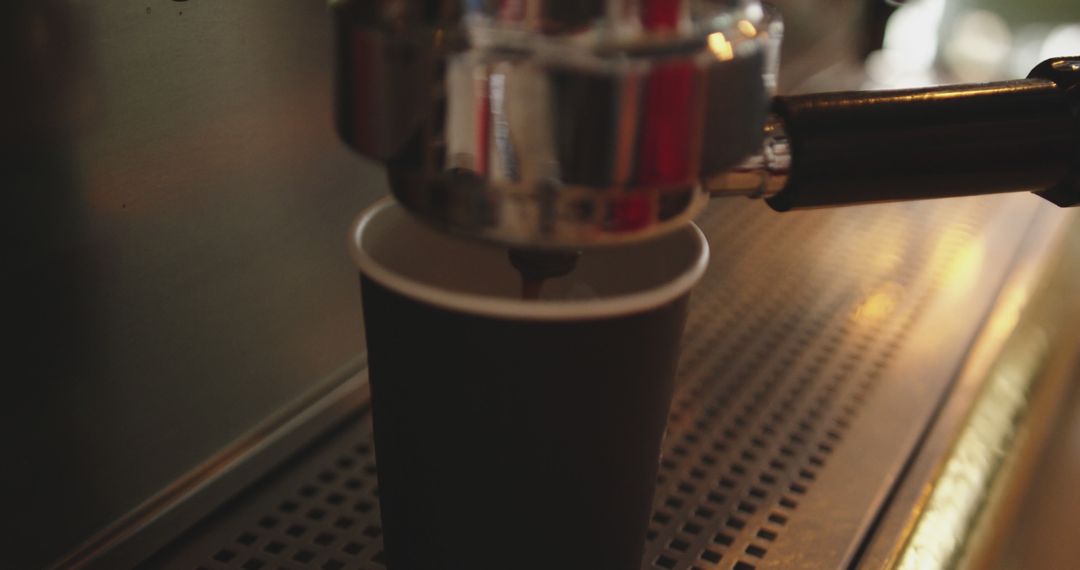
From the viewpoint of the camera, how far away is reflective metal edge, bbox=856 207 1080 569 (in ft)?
1.65

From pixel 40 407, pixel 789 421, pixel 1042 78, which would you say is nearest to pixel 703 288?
pixel 789 421

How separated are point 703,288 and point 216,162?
356mm

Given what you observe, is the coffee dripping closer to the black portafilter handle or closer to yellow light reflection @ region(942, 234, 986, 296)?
the black portafilter handle

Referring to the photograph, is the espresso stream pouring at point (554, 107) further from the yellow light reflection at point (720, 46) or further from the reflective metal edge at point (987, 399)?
the reflective metal edge at point (987, 399)

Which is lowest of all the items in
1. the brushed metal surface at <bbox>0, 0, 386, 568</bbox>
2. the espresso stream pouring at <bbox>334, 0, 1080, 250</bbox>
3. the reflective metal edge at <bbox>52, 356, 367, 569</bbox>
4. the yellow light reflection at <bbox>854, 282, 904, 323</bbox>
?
the yellow light reflection at <bbox>854, 282, 904, 323</bbox>

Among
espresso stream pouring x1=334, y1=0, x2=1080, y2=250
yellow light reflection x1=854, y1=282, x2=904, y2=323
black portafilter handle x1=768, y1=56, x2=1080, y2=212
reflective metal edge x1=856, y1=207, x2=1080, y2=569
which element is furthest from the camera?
yellow light reflection x1=854, y1=282, x2=904, y2=323

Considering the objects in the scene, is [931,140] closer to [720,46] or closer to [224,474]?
[720,46]

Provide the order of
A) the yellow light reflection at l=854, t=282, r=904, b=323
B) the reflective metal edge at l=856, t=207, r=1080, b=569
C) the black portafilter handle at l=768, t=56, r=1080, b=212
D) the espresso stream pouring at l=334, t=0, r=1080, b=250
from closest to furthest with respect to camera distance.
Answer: the espresso stream pouring at l=334, t=0, r=1080, b=250 → the black portafilter handle at l=768, t=56, r=1080, b=212 → the reflective metal edge at l=856, t=207, r=1080, b=569 → the yellow light reflection at l=854, t=282, r=904, b=323

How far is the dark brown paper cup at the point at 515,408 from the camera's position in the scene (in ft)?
1.09

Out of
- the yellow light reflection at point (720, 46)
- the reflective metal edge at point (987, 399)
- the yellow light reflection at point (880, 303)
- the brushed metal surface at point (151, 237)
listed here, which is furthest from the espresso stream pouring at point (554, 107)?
the yellow light reflection at point (880, 303)

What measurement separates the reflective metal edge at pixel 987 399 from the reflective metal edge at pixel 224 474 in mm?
287

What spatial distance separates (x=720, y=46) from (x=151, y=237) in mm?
279

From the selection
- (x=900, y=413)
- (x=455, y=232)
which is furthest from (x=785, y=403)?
(x=455, y=232)

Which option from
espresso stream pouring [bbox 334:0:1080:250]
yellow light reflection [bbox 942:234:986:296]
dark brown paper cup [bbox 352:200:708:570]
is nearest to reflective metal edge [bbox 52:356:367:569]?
dark brown paper cup [bbox 352:200:708:570]
